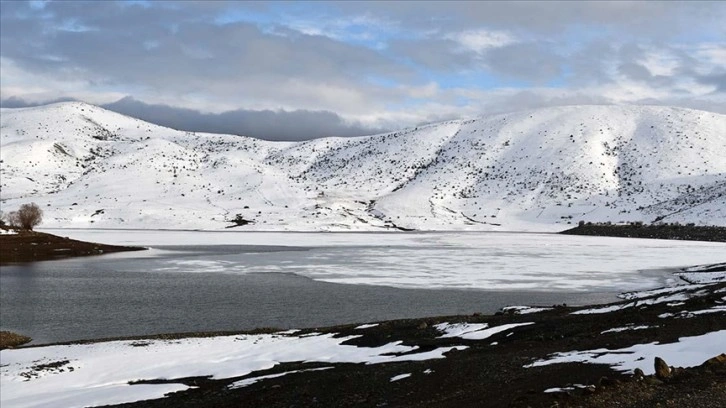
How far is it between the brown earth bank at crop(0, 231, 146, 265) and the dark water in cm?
2127

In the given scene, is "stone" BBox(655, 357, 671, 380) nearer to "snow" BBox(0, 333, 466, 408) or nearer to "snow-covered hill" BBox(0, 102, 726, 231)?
"snow" BBox(0, 333, 466, 408)

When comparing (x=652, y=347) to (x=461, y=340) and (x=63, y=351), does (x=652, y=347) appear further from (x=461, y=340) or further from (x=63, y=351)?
(x=63, y=351)

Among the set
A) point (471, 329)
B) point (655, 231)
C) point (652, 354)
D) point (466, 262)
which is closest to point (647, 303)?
point (471, 329)

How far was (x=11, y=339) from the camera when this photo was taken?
29.3 meters

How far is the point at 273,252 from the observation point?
7831 cm

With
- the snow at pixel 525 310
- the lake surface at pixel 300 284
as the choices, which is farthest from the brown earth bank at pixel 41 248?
the snow at pixel 525 310

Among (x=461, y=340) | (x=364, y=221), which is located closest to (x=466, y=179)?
(x=364, y=221)

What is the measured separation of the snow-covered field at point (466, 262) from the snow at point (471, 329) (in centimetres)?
1917

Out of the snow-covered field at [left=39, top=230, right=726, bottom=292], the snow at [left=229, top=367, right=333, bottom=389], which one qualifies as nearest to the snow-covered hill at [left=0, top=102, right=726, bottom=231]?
the snow-covered field at [left=39, top=230, right=726, bottom=292]

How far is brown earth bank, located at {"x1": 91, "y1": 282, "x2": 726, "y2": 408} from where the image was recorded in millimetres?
12852

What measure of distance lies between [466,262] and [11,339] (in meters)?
43.2

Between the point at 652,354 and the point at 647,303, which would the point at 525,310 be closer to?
the point at 647,303

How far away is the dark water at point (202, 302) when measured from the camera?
33.3m

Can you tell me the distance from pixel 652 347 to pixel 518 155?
18038 cm
